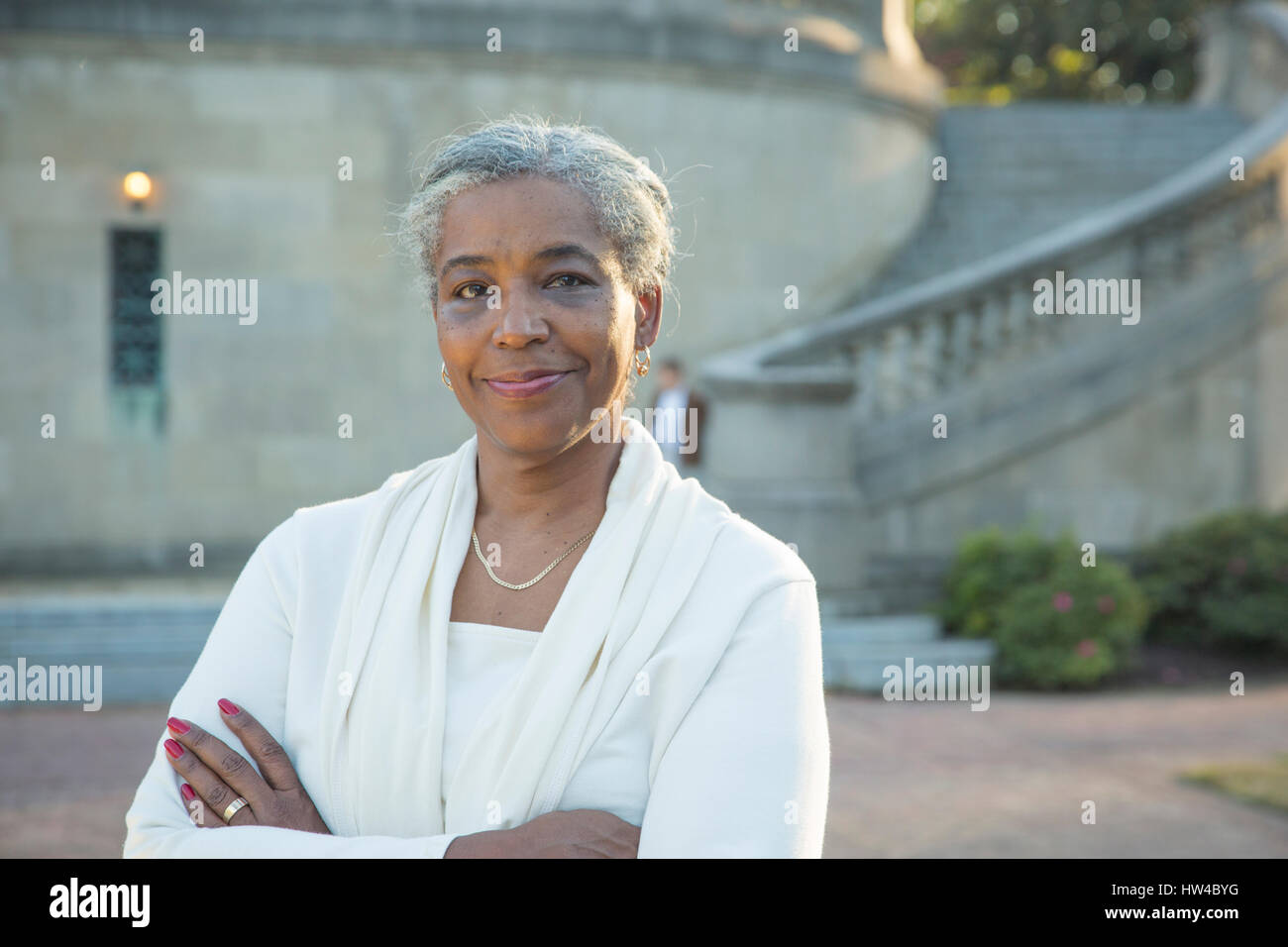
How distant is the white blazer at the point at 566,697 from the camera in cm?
212

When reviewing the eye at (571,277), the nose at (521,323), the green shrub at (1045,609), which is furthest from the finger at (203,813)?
the green shrub at (1045,609)

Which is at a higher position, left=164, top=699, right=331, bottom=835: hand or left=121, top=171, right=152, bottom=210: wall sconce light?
left=121, top=171, right=152, bottom=210: wall sconce light

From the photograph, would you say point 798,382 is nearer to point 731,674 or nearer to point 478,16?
point 478,16

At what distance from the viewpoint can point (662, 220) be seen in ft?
7.95

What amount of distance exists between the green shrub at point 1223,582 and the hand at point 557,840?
8.60 meters

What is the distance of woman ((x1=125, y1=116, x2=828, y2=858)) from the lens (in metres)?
2.14

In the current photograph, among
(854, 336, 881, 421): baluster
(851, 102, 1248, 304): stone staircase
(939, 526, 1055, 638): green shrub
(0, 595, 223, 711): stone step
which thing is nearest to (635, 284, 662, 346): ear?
(0, 595, 223, 711): stone step

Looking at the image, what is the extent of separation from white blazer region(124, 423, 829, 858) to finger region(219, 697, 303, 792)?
0.02m

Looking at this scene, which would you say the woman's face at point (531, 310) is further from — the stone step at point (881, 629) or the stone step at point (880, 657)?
the stone step at point (881, 629)

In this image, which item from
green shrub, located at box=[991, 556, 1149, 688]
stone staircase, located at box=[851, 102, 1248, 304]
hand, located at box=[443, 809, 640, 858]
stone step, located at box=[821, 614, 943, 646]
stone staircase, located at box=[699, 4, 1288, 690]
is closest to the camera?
hand, located at box=[443, 809, 640, 858]

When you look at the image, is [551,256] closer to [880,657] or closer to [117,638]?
[880,657]

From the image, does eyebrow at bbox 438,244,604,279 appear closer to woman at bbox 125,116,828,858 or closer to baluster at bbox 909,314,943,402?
woman at bbox 125,116,828,858
